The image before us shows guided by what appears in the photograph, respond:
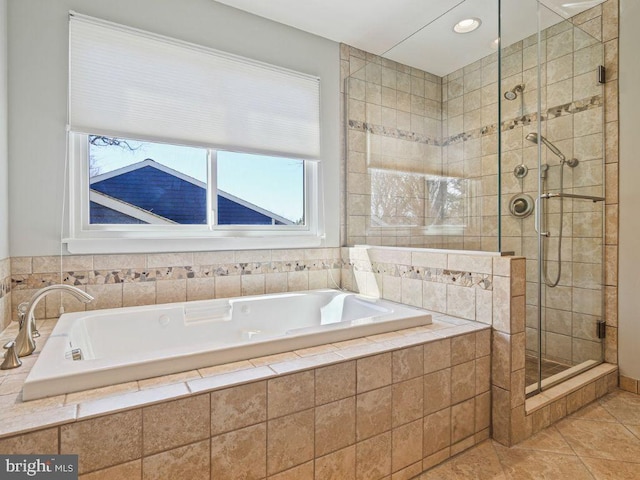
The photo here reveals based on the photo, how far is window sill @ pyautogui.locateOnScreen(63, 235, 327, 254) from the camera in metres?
1.98

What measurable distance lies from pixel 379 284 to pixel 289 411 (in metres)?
1.38

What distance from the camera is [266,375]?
120 centimetres

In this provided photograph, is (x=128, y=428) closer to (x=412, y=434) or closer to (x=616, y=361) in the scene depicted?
(x=412, y=434)

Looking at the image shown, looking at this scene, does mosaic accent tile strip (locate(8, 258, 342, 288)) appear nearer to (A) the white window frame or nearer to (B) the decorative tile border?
(B) the decorative tile border

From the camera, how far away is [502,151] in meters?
2.07

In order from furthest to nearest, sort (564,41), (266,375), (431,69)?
(431,69), (564,41), (266,375)

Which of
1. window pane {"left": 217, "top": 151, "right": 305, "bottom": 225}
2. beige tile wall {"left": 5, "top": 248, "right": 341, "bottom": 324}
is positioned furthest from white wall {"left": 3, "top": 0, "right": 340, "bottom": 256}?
window pane {"left": 217, "top": 151, "right": 305, "bottom": 225}

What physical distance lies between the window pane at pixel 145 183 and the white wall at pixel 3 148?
1.21 ft

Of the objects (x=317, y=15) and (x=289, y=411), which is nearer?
(x=289, y=411)

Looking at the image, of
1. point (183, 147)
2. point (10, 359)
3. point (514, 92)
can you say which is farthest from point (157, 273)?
point (514, 92)

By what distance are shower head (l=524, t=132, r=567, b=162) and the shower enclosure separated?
0.05 feet

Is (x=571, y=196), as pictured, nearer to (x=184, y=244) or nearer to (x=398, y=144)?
(x=398, y=144)

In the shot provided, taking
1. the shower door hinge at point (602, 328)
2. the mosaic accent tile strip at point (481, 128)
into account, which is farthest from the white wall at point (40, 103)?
the shower door hinge at point (602, 328)

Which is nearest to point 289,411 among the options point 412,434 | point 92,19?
point 412,434
